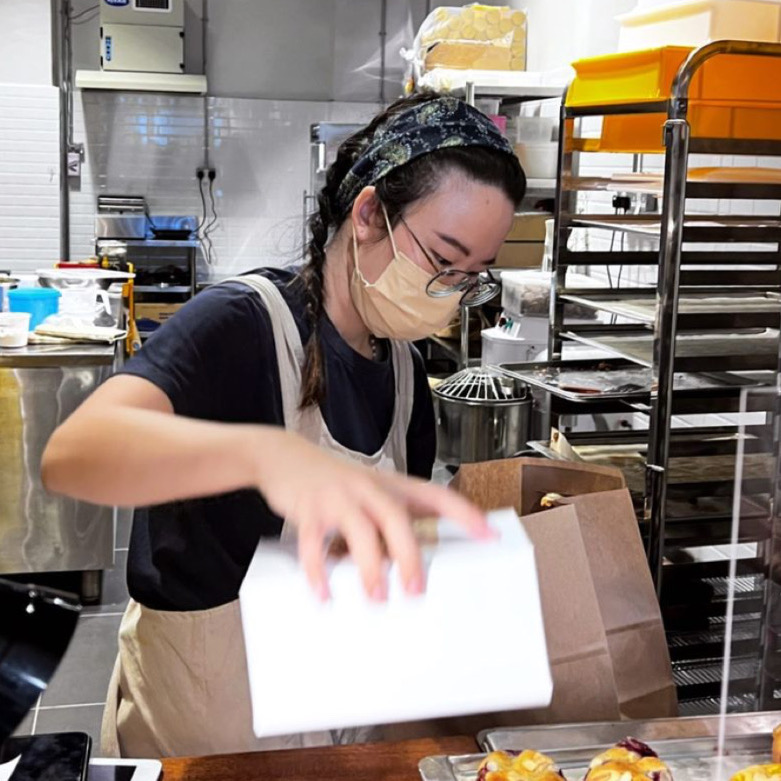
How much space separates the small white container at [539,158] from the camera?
201 inches

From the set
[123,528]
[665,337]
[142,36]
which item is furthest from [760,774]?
[142,36]

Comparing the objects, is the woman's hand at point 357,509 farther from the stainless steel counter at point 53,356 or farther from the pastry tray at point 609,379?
the stainless steel counter at point 53,356

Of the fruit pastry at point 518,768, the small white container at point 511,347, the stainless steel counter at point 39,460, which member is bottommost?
the stainless steel counter at point 39,460

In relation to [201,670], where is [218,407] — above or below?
above

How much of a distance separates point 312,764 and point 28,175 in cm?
710

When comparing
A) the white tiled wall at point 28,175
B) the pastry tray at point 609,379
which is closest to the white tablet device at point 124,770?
the pastry tray at point 609,379

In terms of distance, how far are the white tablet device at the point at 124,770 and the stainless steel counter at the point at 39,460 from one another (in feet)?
8.86

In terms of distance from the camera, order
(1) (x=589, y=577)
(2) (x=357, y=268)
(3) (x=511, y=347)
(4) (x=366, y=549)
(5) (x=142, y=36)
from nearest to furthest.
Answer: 1. (4) (x=366, y=549)
2. (1) (x=589, y=577)
3. (2) (x=357, y=268)
4. (3) (x=511, y=347)
5. (5) (x=142, y=36)

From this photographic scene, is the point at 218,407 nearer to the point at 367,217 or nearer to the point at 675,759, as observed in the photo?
the point at 367,217

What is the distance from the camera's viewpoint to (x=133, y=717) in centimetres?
154

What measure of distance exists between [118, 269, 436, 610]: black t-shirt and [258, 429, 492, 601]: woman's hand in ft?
1.75

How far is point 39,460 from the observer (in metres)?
3.84

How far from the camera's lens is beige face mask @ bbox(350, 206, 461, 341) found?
1571 mm

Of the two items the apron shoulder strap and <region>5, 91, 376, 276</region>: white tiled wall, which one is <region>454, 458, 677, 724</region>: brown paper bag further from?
<region>5, 91, 376, 276</region>: white tiled wall
